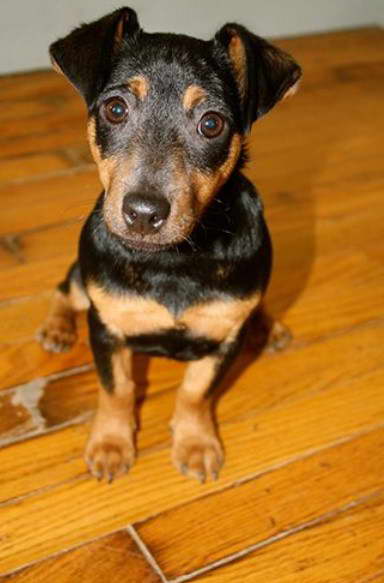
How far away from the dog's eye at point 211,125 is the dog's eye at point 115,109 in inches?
9.1

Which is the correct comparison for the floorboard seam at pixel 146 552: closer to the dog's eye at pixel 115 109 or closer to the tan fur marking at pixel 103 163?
the tan fur marking at pixel 103 163

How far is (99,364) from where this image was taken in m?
2.65

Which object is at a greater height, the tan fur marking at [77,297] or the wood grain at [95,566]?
the tan fur marking at [77,297]

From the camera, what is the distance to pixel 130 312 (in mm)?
2463

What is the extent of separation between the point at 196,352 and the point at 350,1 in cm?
515

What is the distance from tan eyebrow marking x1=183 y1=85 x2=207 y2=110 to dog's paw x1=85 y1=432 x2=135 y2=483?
1256mm

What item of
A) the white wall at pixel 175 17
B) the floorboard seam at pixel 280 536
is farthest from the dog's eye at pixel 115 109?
the white wall at pixel 175 17

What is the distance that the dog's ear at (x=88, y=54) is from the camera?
2205 mm

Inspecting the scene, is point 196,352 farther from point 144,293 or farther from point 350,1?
point 350,1

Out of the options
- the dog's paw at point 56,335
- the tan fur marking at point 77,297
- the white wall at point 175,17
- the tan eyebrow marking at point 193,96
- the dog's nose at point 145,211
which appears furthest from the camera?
the white wall at point 175,17

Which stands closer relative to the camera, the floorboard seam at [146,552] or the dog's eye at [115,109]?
the dog's eye at [115,109]

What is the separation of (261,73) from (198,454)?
53.8 inches

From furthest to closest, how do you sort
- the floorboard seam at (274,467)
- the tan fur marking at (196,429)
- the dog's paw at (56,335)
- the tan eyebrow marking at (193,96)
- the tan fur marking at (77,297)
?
the dog's paw at (56,335) < the tan fur marking at (77,297) < the tan fur marking at (196,429) < the floorboard seam at (274,467) < the tan eyebrow marking at (193,96)

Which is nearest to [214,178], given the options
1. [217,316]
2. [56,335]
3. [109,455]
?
[217,316]
